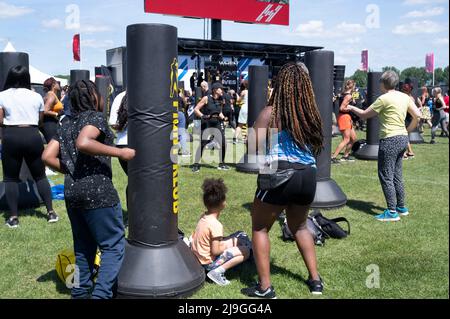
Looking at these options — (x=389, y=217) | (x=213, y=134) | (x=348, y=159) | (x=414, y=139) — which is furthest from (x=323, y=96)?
(x=414, y=139)

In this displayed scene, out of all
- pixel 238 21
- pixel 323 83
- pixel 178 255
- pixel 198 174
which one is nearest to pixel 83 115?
pixel 178 255

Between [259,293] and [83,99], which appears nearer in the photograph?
[83,99]

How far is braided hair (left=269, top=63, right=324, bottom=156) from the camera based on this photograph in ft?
11.8

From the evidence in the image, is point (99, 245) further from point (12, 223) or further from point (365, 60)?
point (365, 60)

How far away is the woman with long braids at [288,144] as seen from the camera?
3598mm

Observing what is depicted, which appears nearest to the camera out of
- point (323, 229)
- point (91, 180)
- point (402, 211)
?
point (91, 180)

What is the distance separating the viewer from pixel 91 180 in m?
3.34

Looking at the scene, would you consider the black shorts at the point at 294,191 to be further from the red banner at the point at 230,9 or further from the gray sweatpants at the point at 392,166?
the red banner at the point at 230,9

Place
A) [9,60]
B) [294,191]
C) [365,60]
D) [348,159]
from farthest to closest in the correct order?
[365,60], [348,159], [9,60], [294,191]

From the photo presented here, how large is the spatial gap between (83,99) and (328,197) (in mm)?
4375

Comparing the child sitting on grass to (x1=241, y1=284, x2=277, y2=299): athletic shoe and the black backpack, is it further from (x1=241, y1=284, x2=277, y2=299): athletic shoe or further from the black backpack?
the black backpack

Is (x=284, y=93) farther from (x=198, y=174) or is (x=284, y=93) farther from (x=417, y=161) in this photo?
(x=417, y=161)

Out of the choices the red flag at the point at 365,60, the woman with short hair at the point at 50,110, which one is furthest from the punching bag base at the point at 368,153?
the red flag at the point at 365,60

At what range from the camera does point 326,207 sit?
6.69 m
